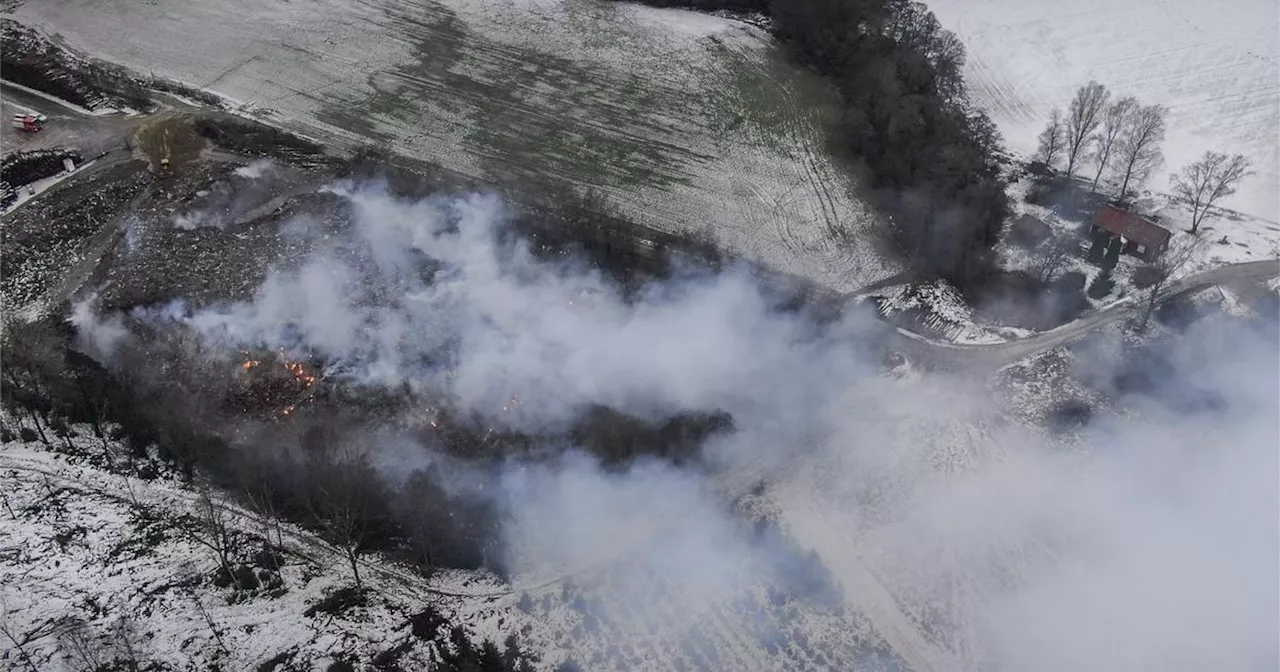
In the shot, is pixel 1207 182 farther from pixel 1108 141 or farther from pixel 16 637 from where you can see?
pixel 16 637

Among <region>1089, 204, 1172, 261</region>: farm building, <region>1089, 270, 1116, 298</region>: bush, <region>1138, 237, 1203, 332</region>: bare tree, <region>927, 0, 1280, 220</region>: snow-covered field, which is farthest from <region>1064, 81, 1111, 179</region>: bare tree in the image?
<region>1089, 270, 1116, 298</region>: bush

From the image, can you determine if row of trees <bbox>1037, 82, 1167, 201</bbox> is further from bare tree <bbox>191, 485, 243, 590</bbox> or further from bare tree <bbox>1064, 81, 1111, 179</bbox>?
bare tree <bbox>191, 485, 243, 590</bbox>

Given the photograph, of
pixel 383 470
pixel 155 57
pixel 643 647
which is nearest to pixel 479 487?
pixel 383 470

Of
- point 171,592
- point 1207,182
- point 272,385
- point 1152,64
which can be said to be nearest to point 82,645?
point 171,592

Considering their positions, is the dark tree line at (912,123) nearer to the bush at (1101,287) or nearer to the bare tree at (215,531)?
the bush at (1101,287)

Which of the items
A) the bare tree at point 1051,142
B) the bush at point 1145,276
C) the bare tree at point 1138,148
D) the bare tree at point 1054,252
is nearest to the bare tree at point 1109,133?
the bare tree at point 1138,148

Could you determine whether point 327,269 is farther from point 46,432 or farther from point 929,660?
point 929,660
